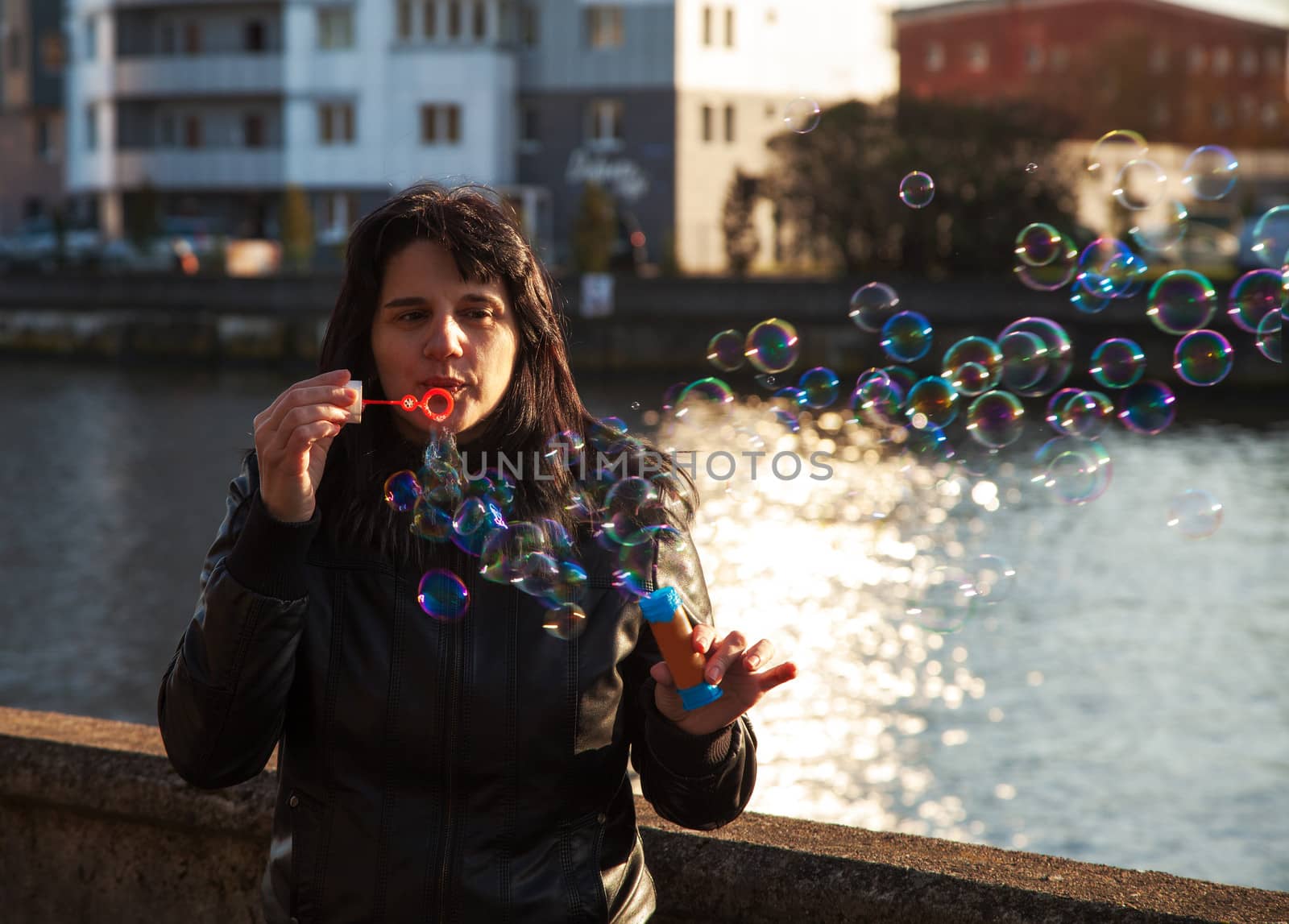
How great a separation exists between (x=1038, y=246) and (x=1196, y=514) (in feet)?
3.92

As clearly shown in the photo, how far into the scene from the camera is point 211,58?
170ft

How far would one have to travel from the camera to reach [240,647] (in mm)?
2328

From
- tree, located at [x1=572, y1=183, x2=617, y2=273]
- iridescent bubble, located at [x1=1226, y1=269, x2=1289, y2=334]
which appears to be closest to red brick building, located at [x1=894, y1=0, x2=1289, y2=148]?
tree, located at [x1=572, y1=183, x2=617, y2=273]

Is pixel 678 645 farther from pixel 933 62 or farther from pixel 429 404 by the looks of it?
pixel 933 62

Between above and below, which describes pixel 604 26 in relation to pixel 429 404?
above

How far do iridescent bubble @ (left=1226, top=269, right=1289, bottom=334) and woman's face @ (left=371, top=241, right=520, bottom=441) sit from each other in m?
3.37

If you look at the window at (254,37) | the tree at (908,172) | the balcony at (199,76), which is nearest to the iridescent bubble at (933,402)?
the tree at (908,172)

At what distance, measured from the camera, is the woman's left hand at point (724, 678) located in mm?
2234

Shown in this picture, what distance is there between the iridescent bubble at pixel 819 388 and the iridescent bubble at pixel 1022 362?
27.4 inches

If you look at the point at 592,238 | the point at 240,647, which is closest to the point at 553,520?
the point at 240,647

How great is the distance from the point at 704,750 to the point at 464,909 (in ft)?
1.35

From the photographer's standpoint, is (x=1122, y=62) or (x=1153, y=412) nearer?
(x=1153, y=412)

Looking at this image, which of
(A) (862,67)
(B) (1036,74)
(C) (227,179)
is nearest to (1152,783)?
(A) (862,67)

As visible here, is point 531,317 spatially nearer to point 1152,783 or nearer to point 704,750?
point 704,750
